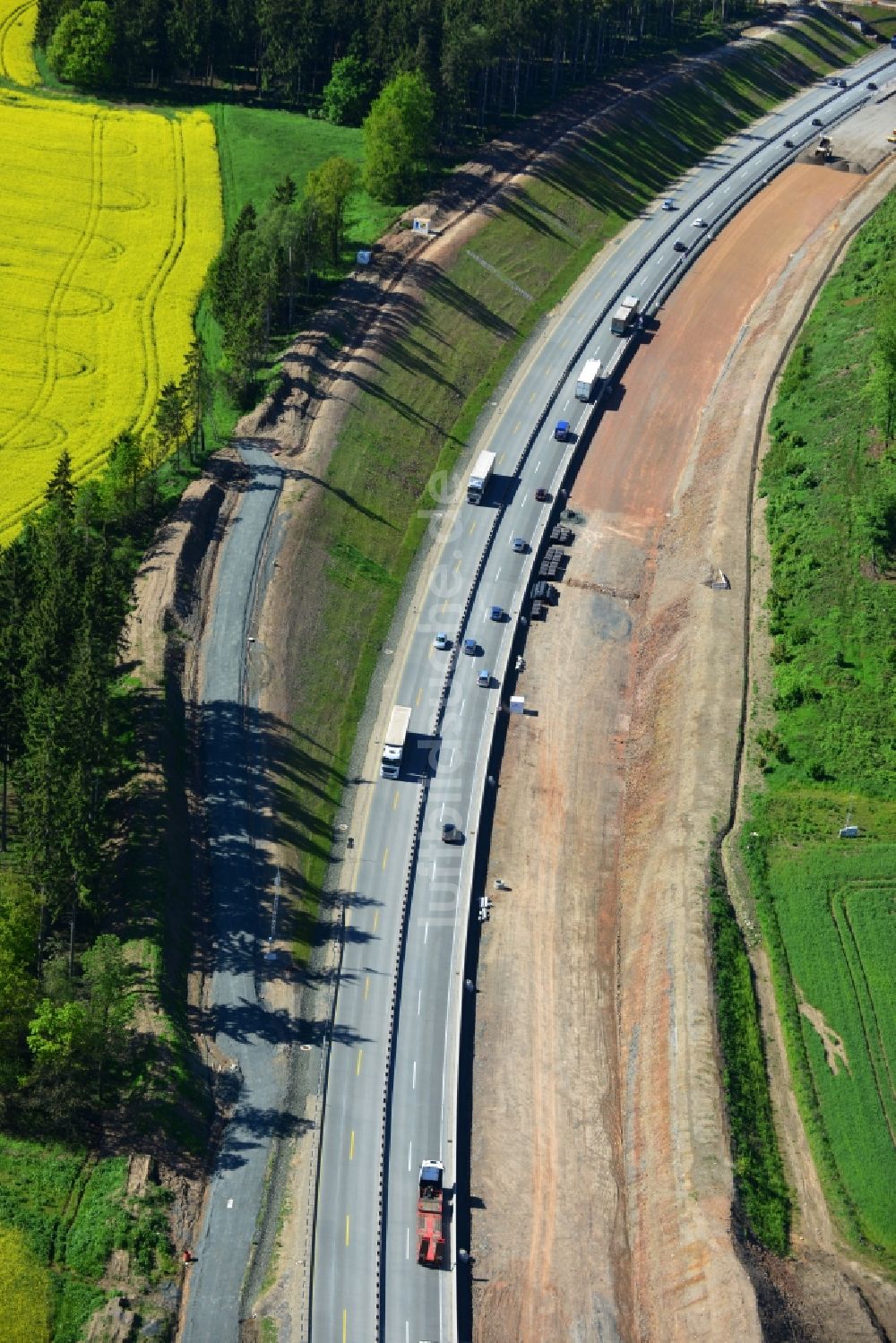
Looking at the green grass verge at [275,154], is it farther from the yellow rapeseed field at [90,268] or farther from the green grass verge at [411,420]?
the green grass verge at [411,420]

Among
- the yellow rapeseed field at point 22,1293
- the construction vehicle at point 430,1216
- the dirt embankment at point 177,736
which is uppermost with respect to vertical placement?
the dirt embankment at point 177,736

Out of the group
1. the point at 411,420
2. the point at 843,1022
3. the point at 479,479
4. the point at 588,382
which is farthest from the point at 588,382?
the point at 843,1022

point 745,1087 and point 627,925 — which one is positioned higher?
point 627,925

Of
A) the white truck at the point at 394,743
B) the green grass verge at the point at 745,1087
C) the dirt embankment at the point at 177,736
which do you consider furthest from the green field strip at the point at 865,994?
the dirt embankment at the point at 177,736

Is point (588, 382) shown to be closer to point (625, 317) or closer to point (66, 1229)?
point (625, 317)

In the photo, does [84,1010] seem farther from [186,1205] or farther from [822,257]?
[822,257]

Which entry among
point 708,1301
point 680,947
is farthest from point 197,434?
point 708,1301

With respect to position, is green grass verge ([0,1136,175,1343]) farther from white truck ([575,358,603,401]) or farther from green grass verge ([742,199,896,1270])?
white truck ([575,358,603,401])
